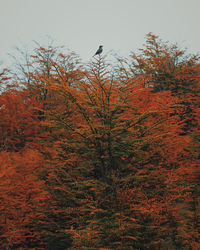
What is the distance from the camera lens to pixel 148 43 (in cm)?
2342

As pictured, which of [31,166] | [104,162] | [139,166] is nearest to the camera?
[104,162]

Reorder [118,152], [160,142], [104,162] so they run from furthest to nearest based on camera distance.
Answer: [160,142] → [104,162] → [118,152]

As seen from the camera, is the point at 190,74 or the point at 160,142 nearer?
the point at 160,142

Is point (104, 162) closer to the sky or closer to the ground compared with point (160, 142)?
closer to the ground

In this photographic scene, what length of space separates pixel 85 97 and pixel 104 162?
2.19 meters

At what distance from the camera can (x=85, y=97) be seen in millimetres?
6273

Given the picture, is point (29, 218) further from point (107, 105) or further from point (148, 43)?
point (148, 43)

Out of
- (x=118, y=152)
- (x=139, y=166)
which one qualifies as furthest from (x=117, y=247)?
(x=139, y=166)

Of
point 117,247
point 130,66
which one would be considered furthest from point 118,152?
point 130,66

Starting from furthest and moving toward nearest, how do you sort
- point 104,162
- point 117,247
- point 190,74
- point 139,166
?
point 190,74 → point 139,166 → point 104,162 → point 117,247

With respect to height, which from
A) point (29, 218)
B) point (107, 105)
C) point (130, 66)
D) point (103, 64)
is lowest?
point (29, 218)

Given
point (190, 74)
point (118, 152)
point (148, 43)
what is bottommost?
point (118, 152)

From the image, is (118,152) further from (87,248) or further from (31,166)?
(31,166)

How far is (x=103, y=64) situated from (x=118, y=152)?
2.48 metres
